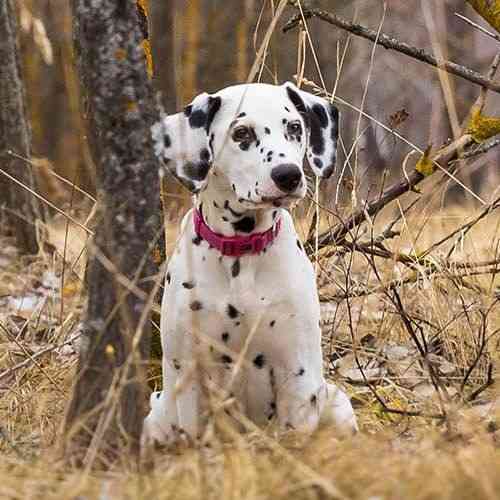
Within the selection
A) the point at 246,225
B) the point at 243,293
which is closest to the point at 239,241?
the point at 246,225

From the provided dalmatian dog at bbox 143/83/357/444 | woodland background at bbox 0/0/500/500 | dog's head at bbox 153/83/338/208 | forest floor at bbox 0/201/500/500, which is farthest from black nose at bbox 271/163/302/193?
forest floor at bbox 0/201/500/500

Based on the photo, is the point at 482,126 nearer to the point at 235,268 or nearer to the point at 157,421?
the point at 235,268

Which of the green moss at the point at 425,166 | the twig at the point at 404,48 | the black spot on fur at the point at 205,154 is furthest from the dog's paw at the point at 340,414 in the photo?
the twig at the point at 404,48

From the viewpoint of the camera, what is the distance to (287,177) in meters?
3.43

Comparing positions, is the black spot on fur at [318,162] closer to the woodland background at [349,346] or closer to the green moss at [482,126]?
the woodland background at [349,346]

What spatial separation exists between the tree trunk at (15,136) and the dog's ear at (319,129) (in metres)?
3.73

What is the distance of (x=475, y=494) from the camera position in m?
2.33

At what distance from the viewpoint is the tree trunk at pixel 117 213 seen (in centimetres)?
292

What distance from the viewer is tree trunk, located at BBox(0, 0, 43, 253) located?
736 centimetres

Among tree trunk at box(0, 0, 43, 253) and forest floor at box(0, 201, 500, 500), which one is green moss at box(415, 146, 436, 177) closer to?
forest floor at box(0, 201, 500, 500)

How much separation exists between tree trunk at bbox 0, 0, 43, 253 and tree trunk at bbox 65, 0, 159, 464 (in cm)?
446

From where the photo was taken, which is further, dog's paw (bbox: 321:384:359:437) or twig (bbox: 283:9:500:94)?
twig (bbox: 283:9:500:94)

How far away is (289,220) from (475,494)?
171 cm

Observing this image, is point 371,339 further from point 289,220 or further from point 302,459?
point 302,459
